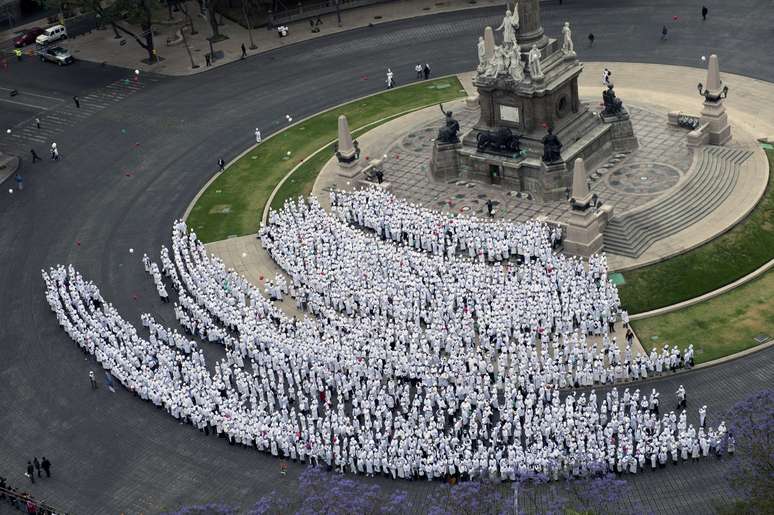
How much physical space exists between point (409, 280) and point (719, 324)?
19.7m

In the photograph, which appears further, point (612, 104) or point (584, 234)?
point (612, 104)

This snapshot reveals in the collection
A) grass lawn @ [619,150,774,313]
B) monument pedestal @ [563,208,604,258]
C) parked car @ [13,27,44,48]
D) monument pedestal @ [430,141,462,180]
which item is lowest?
grass lawn @ [619,150,774,313]

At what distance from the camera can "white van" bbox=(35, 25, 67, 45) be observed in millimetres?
130375

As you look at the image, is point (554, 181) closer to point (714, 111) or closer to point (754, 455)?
point (714, 111)

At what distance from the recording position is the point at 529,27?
8556 centimetres

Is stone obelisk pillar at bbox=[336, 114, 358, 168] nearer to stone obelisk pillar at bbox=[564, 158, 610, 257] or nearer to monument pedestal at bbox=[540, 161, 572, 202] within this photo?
monument pedestal at bbox=[540, 161, 572, 202]

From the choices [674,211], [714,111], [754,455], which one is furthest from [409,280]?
[714,111]

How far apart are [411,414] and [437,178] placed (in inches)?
1195

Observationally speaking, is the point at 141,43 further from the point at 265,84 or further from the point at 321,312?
the point at 321,312

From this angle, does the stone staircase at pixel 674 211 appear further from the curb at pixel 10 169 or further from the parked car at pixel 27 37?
the parked car at pixel 27 37

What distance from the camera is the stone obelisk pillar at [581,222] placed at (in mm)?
78375

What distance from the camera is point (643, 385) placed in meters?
66.8

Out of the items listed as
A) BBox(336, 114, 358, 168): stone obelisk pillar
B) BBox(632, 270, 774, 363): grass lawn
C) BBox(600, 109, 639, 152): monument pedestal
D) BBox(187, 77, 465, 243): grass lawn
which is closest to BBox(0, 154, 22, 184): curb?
BBox(187, 77, 465, 243): grass lawn

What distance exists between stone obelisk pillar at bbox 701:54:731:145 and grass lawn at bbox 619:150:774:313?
12.0 meters
